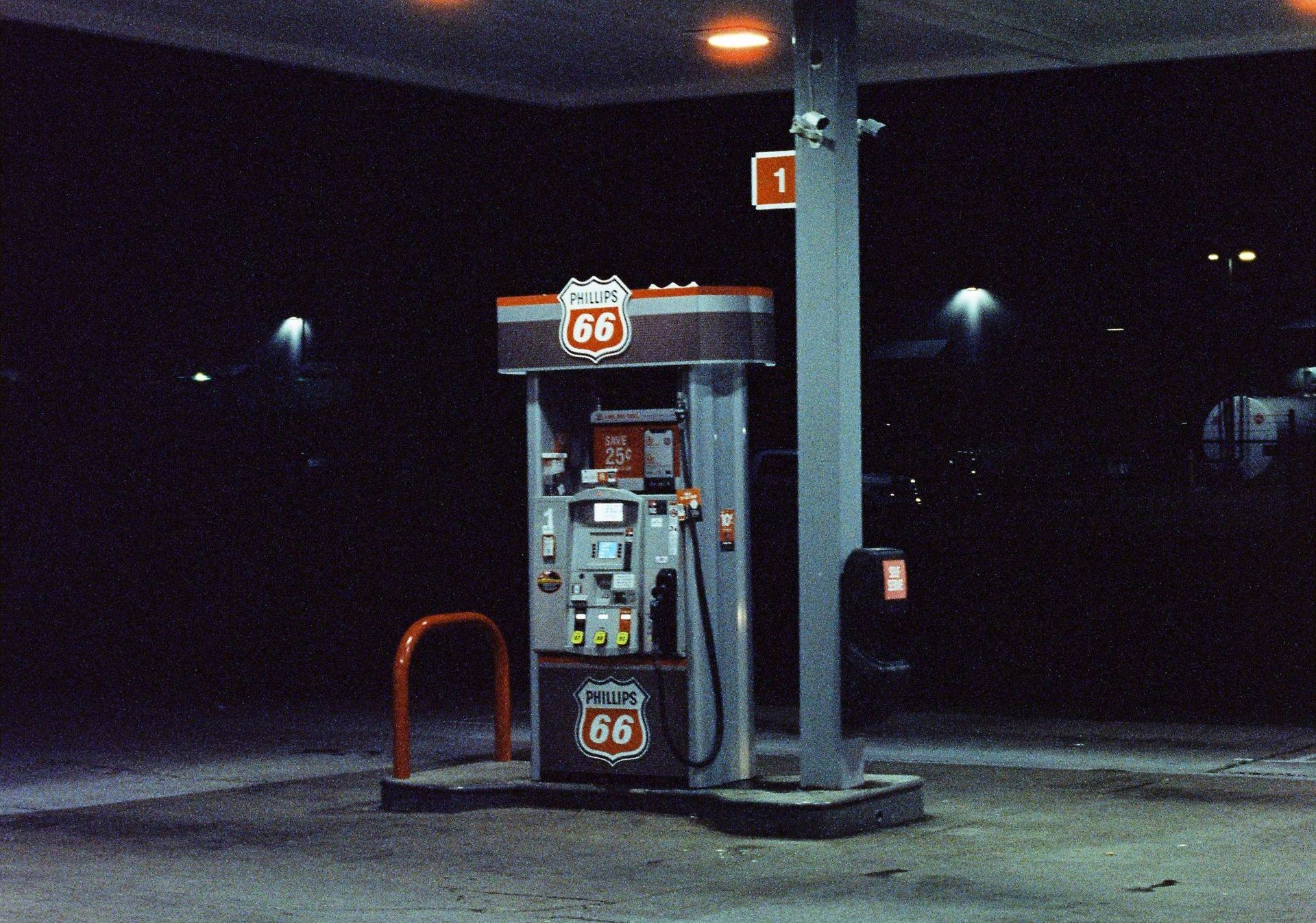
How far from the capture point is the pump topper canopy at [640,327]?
35.9ft

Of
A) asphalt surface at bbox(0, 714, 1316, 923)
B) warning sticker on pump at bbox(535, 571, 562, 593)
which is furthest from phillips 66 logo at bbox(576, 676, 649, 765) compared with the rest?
warning sticker on pump at bbox(535, 571, 562, 593)

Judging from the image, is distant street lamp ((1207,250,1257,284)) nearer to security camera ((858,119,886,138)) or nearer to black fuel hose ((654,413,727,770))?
security camera ((858,119,886,138))

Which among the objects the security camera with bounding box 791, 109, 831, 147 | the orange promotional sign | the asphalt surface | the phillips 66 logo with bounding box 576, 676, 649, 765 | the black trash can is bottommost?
A: the asphalt surface

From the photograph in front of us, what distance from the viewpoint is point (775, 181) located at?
35.9 ft

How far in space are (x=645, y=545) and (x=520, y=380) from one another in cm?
1766

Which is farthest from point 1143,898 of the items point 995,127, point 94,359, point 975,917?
point 94,359

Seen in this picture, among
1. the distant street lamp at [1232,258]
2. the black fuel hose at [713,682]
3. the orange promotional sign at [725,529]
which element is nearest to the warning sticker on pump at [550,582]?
the black fuel hose at [713,682]

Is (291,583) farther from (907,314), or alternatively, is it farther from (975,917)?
(975,917)

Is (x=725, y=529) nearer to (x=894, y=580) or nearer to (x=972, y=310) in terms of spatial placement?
(x=894, y=580)

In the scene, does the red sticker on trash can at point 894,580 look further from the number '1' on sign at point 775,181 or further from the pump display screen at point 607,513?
the number '1' on sign at point 775,181

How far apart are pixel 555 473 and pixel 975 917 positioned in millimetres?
4387

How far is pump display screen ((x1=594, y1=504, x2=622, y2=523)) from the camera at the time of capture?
11.3 metres

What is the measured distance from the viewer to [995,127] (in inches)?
907

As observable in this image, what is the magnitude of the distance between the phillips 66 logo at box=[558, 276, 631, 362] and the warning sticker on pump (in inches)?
49.9
